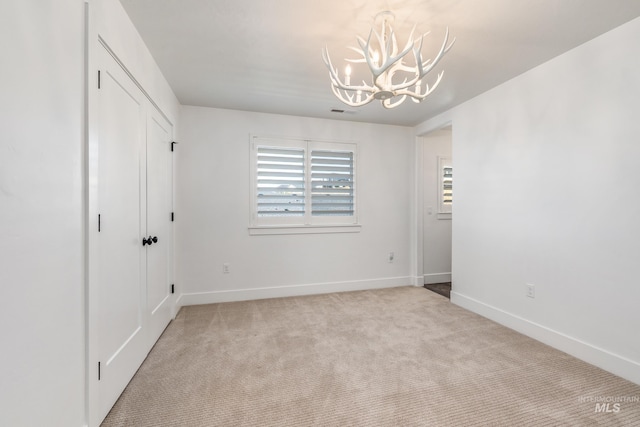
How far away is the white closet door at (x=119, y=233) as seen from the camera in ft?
5.24

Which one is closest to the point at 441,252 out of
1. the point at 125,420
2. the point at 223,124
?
the point at 223,124

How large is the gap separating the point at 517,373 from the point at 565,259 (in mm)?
1044

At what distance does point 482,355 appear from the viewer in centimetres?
232

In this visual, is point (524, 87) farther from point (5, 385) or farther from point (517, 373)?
point (5, 385)

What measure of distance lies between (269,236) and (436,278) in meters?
2.80

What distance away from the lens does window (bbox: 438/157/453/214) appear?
4.66 meters

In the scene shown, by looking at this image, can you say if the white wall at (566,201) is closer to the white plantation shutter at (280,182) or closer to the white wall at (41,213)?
the white plantation shutter at (280,182)

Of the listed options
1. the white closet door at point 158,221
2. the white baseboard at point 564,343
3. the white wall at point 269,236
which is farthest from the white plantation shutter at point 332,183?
the white baseboard at point 564,343

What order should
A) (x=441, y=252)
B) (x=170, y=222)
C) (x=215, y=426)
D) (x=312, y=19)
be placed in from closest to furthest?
(x=215, y=426), (x=312, y=19), (x=170, y=222), (x=441, y=252)

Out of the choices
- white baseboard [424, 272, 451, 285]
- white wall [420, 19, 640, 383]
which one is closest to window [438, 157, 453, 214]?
white baseboard [424, 272, 451, 285]

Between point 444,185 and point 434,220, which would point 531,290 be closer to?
point 434,220

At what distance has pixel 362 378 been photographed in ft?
6.57

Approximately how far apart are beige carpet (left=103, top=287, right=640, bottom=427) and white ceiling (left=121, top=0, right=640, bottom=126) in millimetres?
2436

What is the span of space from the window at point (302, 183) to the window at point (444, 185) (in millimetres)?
1527
